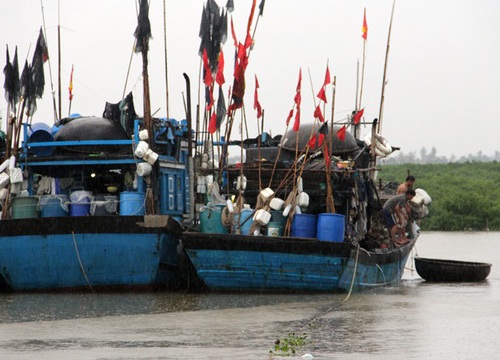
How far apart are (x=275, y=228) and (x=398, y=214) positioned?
4807 mm

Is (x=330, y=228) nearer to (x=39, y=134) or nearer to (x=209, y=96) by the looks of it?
(x=209, y=96)

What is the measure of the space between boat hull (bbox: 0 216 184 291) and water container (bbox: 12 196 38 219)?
745 mm

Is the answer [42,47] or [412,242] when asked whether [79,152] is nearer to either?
[42,47]

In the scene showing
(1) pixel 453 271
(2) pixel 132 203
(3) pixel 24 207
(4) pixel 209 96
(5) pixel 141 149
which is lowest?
(1) pixel 453 271

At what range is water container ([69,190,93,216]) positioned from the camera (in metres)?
18.6

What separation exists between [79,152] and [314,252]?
181 inches

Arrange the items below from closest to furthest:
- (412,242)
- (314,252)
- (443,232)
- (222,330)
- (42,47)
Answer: (222,330)
(314,252)
(42,47)
(412,242)
(443,232)

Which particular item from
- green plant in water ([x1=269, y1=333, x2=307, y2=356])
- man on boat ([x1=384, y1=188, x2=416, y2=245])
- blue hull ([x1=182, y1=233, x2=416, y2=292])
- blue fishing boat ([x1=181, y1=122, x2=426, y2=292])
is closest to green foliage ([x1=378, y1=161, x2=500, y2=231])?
man on boat ([x1=384, y1=188, x2=416, y2=245])

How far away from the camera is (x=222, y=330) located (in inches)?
508

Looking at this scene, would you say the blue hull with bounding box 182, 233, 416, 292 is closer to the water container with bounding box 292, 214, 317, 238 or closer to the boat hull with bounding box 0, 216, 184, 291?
the water container with bounding box 292, 214, 317, 238

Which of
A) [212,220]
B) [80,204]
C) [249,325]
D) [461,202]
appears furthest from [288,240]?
[461,202]

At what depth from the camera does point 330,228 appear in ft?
57.8

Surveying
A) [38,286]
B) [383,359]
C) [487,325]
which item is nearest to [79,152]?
[38,286]

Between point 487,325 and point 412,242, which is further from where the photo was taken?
point 412,242
